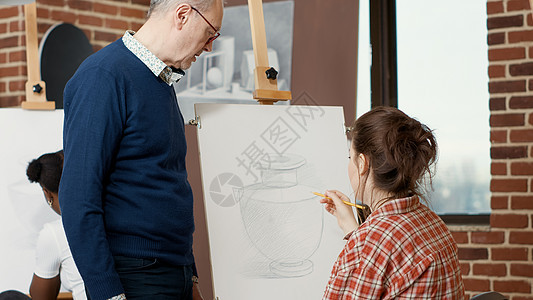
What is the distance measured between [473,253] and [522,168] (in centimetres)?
49

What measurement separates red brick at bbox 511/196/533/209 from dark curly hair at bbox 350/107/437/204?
158cm

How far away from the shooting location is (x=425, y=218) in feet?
3.91

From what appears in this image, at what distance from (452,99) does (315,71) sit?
832mm

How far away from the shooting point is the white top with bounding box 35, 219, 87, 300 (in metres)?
1.84

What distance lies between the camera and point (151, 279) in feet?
3.91

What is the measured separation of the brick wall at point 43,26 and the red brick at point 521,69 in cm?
210

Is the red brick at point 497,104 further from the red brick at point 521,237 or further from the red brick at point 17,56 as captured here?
the red brick at point 17,56

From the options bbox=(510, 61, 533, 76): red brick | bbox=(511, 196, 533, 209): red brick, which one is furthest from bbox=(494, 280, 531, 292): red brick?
bbox=(510, 61, 533, 76): red brick

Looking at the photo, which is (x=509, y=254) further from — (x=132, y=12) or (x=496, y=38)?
(x=132, y=12)

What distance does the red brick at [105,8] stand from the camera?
2.86 meters

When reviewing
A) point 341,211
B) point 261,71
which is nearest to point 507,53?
point 261,71

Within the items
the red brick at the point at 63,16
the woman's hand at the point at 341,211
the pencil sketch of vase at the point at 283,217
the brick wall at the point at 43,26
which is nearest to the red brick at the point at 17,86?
the brick wall at the point at 43,26

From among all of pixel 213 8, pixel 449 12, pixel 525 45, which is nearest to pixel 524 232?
pixel 525 45

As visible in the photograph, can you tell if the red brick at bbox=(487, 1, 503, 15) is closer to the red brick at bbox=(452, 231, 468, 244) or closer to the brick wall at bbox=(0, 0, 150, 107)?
the red brick at bbox=(452, 231, 468, 244)
